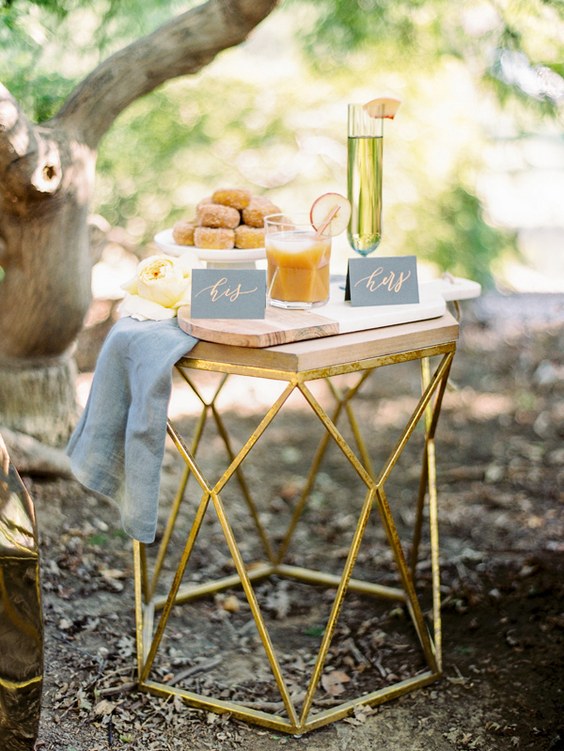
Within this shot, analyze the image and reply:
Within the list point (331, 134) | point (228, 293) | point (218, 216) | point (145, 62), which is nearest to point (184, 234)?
point (218, 216)

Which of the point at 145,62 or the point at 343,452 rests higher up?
the point at 145,62

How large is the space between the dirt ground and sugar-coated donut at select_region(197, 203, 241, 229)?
0.97 m

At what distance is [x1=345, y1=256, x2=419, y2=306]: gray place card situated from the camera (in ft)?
6.04

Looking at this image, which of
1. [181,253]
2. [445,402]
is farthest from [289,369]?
[445,402]

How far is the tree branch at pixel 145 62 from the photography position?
2.49m

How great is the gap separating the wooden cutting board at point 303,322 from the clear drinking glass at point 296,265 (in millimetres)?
25

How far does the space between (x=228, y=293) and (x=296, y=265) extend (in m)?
0.14

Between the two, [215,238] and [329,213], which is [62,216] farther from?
[329,213]

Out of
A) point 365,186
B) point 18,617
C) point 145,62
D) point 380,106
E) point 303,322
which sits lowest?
point 18,617

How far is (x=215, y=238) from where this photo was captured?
1992 mm

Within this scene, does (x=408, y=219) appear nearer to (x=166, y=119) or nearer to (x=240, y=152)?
(x=240, y=152)

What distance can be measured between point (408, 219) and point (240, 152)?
0.80 metres

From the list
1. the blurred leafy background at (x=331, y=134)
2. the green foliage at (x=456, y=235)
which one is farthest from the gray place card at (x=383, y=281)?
the green foliage at (x=456, y=235)

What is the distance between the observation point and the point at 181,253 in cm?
201
